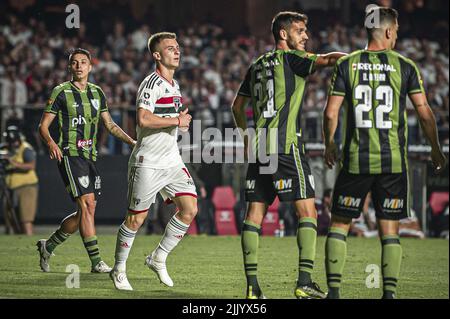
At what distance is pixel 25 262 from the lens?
1130 cm

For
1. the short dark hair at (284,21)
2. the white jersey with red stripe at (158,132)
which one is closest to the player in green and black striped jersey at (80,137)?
the white jersey with red stripe at (158,132)

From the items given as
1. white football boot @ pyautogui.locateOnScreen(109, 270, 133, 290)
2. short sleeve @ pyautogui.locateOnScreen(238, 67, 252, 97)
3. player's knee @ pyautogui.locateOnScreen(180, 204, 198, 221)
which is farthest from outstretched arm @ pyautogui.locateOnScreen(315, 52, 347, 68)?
white football boot @ pyautogui.locateOnScreen(109, 270, 133, 290)

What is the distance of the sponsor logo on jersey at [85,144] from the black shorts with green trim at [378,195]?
344cm

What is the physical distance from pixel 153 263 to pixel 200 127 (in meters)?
8.46

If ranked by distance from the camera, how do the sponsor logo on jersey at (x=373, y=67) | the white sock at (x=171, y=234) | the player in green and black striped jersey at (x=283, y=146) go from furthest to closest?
the white sock at (x=171, y=234) → the player in green and black striped jersey at (x=283, y=146) → the sponsor logo on jersey at (x=373, y=67)

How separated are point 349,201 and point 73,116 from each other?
144 inches

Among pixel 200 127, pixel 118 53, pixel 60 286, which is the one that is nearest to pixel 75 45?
pixel 118 53

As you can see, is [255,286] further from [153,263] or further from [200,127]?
[200,127]

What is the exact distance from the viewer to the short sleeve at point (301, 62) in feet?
25.6

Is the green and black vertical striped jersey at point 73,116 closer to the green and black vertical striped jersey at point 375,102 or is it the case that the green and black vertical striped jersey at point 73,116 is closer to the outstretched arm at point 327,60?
the outstretched arm at point 327,60

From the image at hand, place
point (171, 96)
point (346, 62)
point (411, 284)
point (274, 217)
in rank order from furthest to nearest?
point (274, 217) < point (411, 284) < point (171, 96) < point (346, 62)

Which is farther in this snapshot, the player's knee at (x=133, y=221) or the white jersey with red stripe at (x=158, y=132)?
the player's knee at (x=133, y=221)

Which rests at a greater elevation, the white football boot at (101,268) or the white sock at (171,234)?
the white sock at (171,234)

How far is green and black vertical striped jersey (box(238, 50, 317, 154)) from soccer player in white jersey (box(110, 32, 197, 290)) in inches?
34.6
